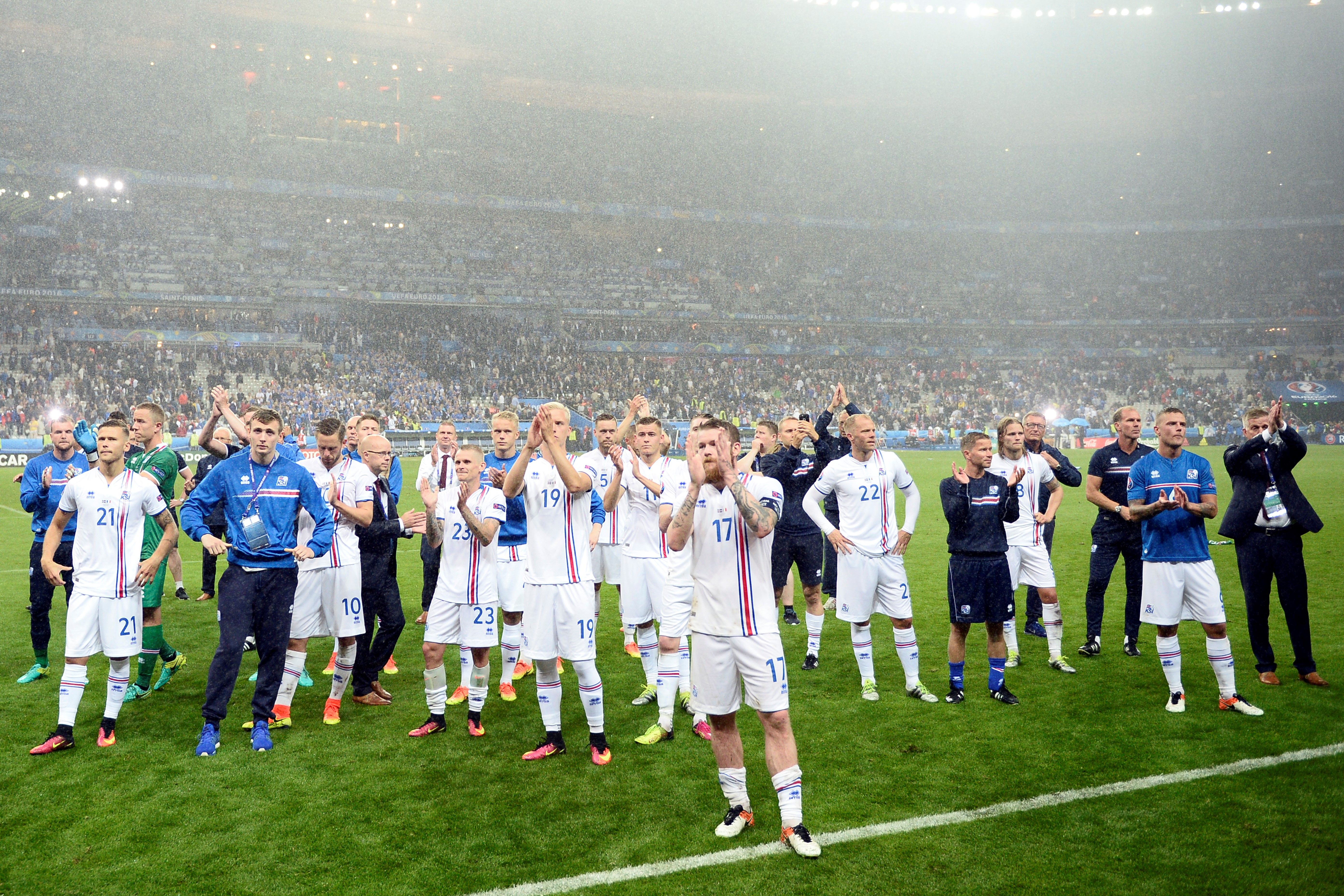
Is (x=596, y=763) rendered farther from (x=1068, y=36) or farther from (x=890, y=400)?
(x=1068, y=36)

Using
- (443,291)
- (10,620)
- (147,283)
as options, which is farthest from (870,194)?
(10,620)

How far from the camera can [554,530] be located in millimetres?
6492

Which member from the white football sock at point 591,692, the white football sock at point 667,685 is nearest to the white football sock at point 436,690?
the white football sock at point 591,692

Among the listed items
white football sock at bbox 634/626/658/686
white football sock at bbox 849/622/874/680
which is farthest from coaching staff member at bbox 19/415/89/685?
white football sock at bbox 849/622/874/680

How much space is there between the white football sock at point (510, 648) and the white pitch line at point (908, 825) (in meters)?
3.08

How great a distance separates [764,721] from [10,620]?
10.5 metres

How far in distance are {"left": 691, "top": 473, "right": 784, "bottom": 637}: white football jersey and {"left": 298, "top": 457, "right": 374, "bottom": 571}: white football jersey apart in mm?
3420

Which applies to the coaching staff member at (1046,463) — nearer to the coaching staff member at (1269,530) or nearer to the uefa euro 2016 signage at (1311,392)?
the coaching staff member at (1269,530)

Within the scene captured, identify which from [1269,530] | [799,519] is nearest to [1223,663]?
[1269,530]

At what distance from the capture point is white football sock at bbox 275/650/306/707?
7289mm

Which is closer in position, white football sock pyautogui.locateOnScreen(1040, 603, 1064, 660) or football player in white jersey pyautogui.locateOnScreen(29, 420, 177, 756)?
football player in white jersey pyautogui.locateOnScreen(29, 420, 177, 756)

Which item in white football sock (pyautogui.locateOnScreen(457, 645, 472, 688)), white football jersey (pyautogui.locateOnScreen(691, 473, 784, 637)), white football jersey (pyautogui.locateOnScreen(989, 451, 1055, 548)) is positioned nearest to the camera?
white football jersey (pyautogui.locateOnScreen(691, 473, 784, 637))

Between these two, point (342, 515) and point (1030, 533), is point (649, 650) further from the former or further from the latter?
point (1030, 533)

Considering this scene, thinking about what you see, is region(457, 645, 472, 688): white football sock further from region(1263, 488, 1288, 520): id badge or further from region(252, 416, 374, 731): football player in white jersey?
region(1263, 488, 1288, 520): id badge
